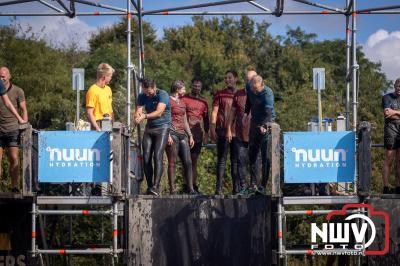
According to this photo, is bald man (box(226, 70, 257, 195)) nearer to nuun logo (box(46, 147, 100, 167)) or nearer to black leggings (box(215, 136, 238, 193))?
black leggings (box(215, 136, 238, 193))

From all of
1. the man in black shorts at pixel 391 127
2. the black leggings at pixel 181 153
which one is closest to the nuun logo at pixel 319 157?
the man in black shorts at pixel 391 127

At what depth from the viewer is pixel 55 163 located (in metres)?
12.6

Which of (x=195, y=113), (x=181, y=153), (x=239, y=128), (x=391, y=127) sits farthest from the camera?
(x=195, y=113)

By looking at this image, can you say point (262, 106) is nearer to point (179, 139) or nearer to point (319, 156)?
point (319, 156)

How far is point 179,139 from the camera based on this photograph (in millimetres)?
14234

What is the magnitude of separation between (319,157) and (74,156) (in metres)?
2.94

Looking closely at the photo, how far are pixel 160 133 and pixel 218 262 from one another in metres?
1.92

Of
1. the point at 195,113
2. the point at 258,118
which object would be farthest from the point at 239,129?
the point at 195,113

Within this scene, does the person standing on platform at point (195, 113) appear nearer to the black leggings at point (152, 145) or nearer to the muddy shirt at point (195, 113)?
the muddy shirt at point (195, 113)

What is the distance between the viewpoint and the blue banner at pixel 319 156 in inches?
490

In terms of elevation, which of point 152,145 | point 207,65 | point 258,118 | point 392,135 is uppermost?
point 207,65

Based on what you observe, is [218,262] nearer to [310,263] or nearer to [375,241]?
[375,241]

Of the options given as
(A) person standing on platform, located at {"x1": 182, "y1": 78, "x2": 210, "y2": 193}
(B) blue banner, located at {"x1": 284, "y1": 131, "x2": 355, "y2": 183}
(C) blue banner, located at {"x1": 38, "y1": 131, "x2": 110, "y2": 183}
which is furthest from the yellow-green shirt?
(B) blue banner, located at {"x1": 284, "y1": 131, "x2": 355, "y2": 183}

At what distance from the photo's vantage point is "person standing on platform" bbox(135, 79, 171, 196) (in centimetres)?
1334
